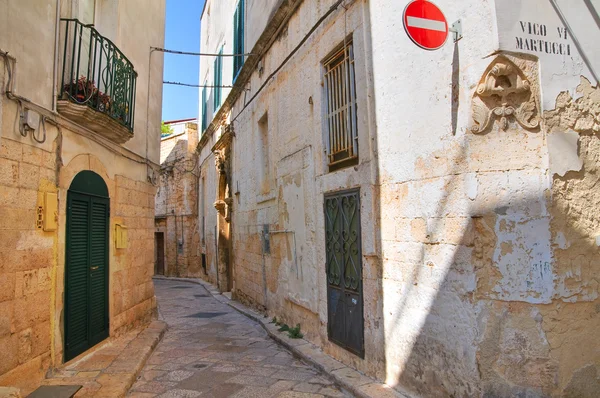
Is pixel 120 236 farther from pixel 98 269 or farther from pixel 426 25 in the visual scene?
pixel 426 25

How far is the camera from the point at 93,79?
5.33 meters

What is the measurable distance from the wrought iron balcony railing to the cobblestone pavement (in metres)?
3.23

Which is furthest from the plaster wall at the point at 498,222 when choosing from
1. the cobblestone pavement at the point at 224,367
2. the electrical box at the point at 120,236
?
the electrical box at the point at 120,236

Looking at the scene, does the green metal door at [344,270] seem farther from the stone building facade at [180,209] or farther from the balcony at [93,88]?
the stone building facade at [180,209]

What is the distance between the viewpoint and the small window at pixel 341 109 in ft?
16.9

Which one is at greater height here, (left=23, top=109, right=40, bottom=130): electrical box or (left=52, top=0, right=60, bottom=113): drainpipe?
(left=52, top=0, right=60, bottom=113): drainpipe

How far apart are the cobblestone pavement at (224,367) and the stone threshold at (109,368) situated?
0.16 meters

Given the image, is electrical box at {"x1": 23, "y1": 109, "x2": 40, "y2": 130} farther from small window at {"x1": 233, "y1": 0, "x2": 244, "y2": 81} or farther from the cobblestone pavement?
small window at {"x1": 233, "y1": 0, "x2": 244, "y2": 81}

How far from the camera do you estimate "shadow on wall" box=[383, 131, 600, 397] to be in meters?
3.26

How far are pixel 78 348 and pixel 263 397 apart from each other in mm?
2440

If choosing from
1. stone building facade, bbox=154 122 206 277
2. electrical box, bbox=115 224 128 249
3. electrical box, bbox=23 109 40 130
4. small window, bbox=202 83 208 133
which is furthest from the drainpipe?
stone building facade, bbox=154 122 206 277

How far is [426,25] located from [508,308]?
245 cm

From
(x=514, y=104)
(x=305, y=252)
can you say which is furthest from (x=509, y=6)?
(x=305, y=252)

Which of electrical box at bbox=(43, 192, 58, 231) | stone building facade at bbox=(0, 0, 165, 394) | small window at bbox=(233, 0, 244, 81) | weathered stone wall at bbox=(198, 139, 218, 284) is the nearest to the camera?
stone building facade at bbox=(0, 0, 165, 394)
